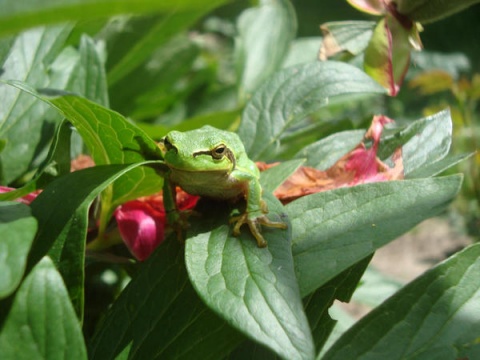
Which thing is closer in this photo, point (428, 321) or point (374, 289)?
point (428, 321)

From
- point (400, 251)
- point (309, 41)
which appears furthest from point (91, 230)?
point (400, 251)

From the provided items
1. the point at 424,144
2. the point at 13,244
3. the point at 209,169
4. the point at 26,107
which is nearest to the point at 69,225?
the point at 13,244

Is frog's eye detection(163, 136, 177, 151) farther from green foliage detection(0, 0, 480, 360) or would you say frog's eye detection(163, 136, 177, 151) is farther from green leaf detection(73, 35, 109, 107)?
green leaf detection(73, 35, 109, 107)

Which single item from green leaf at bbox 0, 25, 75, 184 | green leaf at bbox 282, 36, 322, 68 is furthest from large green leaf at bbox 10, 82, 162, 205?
green leaf at bbox 282, 36, 322, 68

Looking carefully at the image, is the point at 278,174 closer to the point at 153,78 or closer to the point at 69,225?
the point at 69,225

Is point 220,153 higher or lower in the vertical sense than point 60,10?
lower

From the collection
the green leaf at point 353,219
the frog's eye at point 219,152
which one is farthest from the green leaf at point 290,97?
the green leaf at point 353,219

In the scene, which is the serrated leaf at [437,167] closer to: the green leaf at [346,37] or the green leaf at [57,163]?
the green leaf at [346,37]
